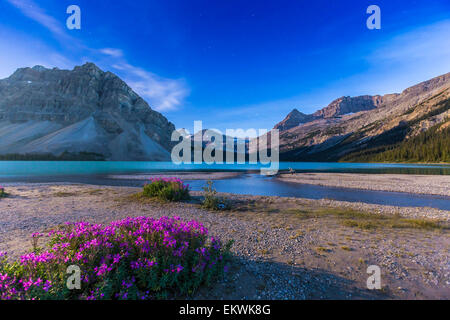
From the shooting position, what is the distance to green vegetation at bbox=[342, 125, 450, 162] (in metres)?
116

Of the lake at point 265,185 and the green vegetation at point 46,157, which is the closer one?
the lake at point 265,185

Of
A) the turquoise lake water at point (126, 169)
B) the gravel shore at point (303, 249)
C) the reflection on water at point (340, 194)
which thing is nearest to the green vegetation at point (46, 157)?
the turquoise lake water at point (126, 169)

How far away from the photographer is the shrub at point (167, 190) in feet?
54.7

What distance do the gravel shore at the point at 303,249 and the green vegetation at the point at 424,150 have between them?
15148cm

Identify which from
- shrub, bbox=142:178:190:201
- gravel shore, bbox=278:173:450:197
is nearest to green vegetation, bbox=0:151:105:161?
shrub, bbox=142:178:190:201

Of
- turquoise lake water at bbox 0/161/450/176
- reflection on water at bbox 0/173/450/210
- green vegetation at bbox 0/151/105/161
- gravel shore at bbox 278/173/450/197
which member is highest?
green vegetation at bbox 0/151/105/161

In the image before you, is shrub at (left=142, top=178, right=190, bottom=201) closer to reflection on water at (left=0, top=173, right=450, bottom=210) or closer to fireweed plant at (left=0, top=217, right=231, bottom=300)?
reflection on water at (left=0, top=173, right=450, bottom=210)

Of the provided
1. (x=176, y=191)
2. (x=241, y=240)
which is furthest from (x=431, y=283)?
(x=176, y=191)

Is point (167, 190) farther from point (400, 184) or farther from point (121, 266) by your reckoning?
point (400, 184)

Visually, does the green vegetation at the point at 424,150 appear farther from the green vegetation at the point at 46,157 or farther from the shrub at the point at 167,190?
the green vegetation at the point at 46,157

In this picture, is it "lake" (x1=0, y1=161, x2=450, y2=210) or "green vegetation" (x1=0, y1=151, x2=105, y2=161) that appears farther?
"green vegetation" (x1=0, y1=151, x2=105, y2=161)

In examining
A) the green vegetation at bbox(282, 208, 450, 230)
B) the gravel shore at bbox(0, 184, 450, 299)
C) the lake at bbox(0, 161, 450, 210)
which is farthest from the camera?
the lake at bbox(0, 161, 450, 210)

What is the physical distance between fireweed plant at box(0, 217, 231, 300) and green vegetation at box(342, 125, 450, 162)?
527ft
